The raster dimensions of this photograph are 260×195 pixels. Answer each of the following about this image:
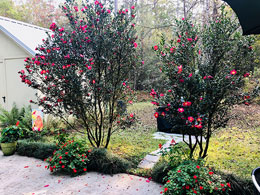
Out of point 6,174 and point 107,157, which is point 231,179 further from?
point 6,174

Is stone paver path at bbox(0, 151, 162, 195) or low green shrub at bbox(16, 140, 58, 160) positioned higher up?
low green shrub at bbox(16, 140, 58, 160)

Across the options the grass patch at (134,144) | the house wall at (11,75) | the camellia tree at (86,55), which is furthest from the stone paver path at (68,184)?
the house wall at (11,75)

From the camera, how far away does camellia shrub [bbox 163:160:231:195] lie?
233 centimetres

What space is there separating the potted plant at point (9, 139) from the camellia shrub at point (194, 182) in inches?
144

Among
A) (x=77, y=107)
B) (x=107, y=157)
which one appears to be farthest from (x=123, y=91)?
(x=107, y=157)

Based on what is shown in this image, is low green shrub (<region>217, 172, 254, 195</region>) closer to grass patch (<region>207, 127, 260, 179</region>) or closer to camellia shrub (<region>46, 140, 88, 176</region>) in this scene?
grass patch (<region>207, 127, 260, 179</region>)

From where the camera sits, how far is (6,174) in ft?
12.0

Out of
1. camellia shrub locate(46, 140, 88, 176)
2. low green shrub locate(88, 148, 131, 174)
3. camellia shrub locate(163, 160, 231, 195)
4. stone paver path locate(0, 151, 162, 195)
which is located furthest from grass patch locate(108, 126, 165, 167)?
camellia shrub locate(163, 160, 231, 195)

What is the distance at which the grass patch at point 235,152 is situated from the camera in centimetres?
344

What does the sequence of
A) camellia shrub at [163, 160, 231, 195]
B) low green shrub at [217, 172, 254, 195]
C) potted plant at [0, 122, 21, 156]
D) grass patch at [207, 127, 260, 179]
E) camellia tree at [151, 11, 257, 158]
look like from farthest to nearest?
potted plant at [0, 122, 21, 156] → grass patch at [207, 127, 260, 179] → camellia tree at [151, 11, 257, 158] → low green shrub at [217, 172, 254, 195] → camellia shrub at [163, 160, 231, 195]

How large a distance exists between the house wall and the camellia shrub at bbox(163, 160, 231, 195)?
5.66m

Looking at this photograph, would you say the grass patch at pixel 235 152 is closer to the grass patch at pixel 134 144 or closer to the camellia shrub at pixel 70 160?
the grass patch at pixel 134 144

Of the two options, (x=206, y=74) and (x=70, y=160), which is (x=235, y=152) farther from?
(x=70, y=160)

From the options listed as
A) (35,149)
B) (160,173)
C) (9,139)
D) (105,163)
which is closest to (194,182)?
(160,173)
